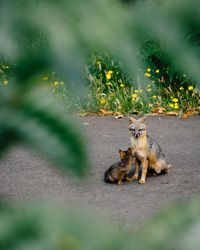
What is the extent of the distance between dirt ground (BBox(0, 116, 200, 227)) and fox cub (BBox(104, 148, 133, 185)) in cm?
8

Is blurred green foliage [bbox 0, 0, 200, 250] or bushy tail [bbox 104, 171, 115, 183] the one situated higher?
bushy tail [bbox 104, 171, 115, 183]

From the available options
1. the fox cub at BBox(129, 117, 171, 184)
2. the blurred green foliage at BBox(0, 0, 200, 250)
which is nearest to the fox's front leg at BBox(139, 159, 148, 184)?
the fox cub at BBox(129, 117, 171, 184)

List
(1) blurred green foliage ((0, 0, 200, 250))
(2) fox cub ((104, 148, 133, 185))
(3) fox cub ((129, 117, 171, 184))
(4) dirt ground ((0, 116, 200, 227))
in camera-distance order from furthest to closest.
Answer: (3) fox cub ((129, 117, 171, 184)) → (2) fox cub ((104, 148, 133, 185)) → (4) dirt ground ((0, 116, 200, 227)) → (1) blurred green foliage ((0, 0, 200, 250))

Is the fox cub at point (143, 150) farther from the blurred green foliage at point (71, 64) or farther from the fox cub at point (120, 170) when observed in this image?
the blurred green foliage at point (71, 64)

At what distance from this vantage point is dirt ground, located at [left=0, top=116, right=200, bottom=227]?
6465 millimetres

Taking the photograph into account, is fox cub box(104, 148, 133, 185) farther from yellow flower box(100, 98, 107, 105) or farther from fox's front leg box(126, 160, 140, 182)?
yellow flower box(100, 98, 107, 105)

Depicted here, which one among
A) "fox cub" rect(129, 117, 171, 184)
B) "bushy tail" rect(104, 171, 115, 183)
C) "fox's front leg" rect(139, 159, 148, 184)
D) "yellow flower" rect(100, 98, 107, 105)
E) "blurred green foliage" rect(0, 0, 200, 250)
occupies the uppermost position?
"yellow flower" rect(100, 98, 107, 105)

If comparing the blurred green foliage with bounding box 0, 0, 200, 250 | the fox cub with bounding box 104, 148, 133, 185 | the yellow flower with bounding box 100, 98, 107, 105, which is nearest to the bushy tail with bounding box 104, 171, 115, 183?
the fox cub with bounding box 104, 148, 133, 185

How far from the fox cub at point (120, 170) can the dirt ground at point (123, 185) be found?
3.3 inches

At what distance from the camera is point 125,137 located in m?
9.34

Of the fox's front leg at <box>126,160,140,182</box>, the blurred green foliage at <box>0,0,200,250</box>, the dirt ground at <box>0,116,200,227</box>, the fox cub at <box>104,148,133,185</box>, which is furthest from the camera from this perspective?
the fox's front leg at <box>126,160,140,182</box>

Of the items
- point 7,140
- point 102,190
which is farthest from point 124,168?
point 7,140

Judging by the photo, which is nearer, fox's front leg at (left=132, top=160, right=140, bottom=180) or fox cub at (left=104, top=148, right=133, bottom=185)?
fox cub at (left=104, top=148, right=133, bottom=185)

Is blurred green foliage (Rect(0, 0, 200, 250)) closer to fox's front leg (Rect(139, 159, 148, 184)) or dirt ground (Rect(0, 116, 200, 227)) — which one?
dirt ground (Rect(0, 116, 200, 227))
